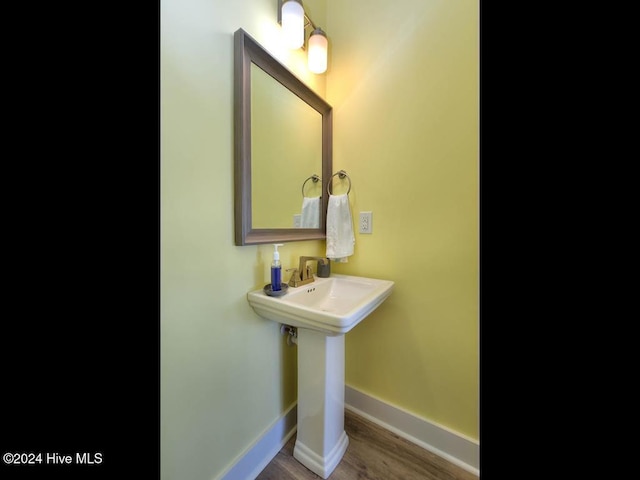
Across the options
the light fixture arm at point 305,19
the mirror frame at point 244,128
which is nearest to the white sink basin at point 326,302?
the mirror frame at point 244,128

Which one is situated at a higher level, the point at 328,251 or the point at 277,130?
the point at 277,130

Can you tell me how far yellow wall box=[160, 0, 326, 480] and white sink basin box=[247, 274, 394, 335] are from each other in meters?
0.12

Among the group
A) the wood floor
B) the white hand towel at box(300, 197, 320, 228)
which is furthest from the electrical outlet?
the wood floor

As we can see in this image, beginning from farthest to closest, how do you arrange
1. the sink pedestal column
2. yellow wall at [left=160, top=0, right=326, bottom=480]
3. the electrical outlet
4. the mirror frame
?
the electrical outlet < the sink pedestal column < the mirror frame < yellow wall at [left=160, top=0, right=326, bottom=480]

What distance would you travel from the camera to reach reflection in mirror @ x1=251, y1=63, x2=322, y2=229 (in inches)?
35.5

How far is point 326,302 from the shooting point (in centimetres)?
109

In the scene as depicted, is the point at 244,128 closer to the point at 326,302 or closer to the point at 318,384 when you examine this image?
the point at 326,302

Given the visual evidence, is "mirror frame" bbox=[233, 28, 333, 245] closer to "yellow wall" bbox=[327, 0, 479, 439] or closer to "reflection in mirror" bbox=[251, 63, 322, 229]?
"reflection in mirror" bbox=[251, 63, 322, 229]
